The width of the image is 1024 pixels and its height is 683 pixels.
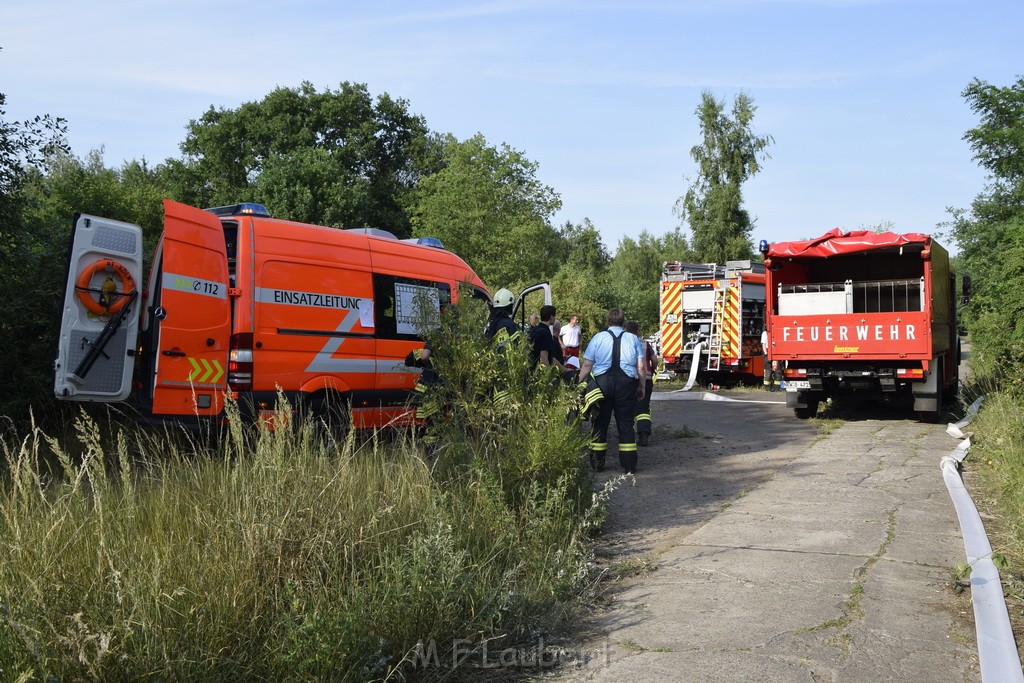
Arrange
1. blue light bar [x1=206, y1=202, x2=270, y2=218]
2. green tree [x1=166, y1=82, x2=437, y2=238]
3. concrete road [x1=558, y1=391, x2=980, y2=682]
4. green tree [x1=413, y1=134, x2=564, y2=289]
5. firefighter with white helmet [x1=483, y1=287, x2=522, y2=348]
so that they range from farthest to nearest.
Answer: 1. green tree [x1=166, y1=82, x2=437, y2=238]
2. green tree [x1=413, y1=134, x2=564, y2=289]
3. blue light bar [x1=206, y1=202, x2=270, y2=218]
4. firefighter with white helmet [x1=483, y1=287, x2=522, y2=348]
5. concrete road [x1=558, y1=391, x2=980, y2=682]

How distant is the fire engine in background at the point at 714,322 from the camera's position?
21.5 meters

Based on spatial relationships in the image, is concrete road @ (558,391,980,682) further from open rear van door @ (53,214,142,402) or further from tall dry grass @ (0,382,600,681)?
open rear van door @ (53,214,142,402)

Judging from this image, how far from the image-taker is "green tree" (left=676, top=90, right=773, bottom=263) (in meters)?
43.6

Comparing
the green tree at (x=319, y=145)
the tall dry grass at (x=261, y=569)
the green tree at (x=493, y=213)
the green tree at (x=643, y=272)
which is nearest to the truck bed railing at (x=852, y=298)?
the tall dry grass at (x=261, y=569)

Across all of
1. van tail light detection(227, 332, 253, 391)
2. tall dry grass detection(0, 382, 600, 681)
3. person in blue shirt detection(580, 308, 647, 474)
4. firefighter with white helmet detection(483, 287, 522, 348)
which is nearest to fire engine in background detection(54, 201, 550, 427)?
van tail light detection(227, 332, 253, 391)

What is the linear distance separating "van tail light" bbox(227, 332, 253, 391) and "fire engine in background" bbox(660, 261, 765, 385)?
1453 centimetres

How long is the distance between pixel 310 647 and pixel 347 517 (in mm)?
1038

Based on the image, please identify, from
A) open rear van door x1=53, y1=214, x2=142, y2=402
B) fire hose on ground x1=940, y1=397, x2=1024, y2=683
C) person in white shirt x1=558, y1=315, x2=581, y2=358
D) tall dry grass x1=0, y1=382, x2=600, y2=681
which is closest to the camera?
tall dry grass x1=0, y1=382, x2=600, y2=681

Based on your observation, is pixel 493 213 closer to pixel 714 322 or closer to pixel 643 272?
pixel 714 322

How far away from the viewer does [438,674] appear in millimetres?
Result: 3975

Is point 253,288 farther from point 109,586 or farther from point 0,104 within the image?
point 109,586

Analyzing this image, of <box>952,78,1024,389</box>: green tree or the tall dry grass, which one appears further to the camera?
<box>952,78,1024,389</box>: green tree

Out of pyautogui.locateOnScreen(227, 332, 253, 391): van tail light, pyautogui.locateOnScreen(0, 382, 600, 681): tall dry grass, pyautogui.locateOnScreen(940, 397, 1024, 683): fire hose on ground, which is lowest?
pyautogui.locateOnScreen(940, 397, 1024, 683): fire hose on ground

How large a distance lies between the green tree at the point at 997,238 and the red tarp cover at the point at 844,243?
4.72ft
